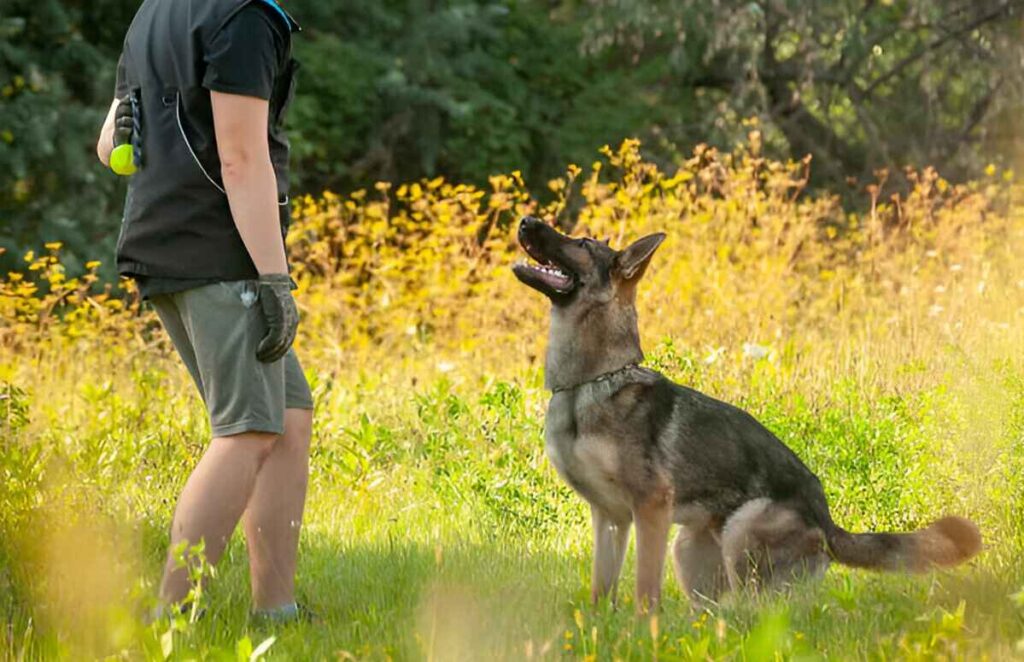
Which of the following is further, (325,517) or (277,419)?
(325,517)

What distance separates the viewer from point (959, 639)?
314 centimetres

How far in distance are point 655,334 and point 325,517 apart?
278cm

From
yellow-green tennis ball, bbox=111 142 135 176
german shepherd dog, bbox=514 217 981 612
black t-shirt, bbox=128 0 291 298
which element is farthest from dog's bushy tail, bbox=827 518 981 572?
yellow-green tennis ball, bbox=111 142 135 176

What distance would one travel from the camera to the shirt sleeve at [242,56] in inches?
144

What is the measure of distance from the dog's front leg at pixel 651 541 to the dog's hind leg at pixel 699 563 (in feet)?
0.89

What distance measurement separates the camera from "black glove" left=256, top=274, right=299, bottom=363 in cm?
376

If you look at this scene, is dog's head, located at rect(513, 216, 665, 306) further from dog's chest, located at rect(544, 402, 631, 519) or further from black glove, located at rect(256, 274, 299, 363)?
black glove, located at rect(256, 274, 299, 363)

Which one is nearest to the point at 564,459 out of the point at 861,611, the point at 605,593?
the point at 605,593

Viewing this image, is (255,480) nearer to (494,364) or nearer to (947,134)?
(494,364)

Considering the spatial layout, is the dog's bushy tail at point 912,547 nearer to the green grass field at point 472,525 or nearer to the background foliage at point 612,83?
the green grass field at point 472,525

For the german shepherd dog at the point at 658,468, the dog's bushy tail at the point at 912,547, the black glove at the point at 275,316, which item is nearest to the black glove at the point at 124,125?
the black glove at the point at 275,316

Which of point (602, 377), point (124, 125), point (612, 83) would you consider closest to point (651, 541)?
point (602, 377)

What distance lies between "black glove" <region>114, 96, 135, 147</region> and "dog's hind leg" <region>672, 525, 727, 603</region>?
2249 millimetres

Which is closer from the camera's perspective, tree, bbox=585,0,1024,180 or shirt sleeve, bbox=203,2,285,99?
shirt sleeve, bbox=203,2,285,99
